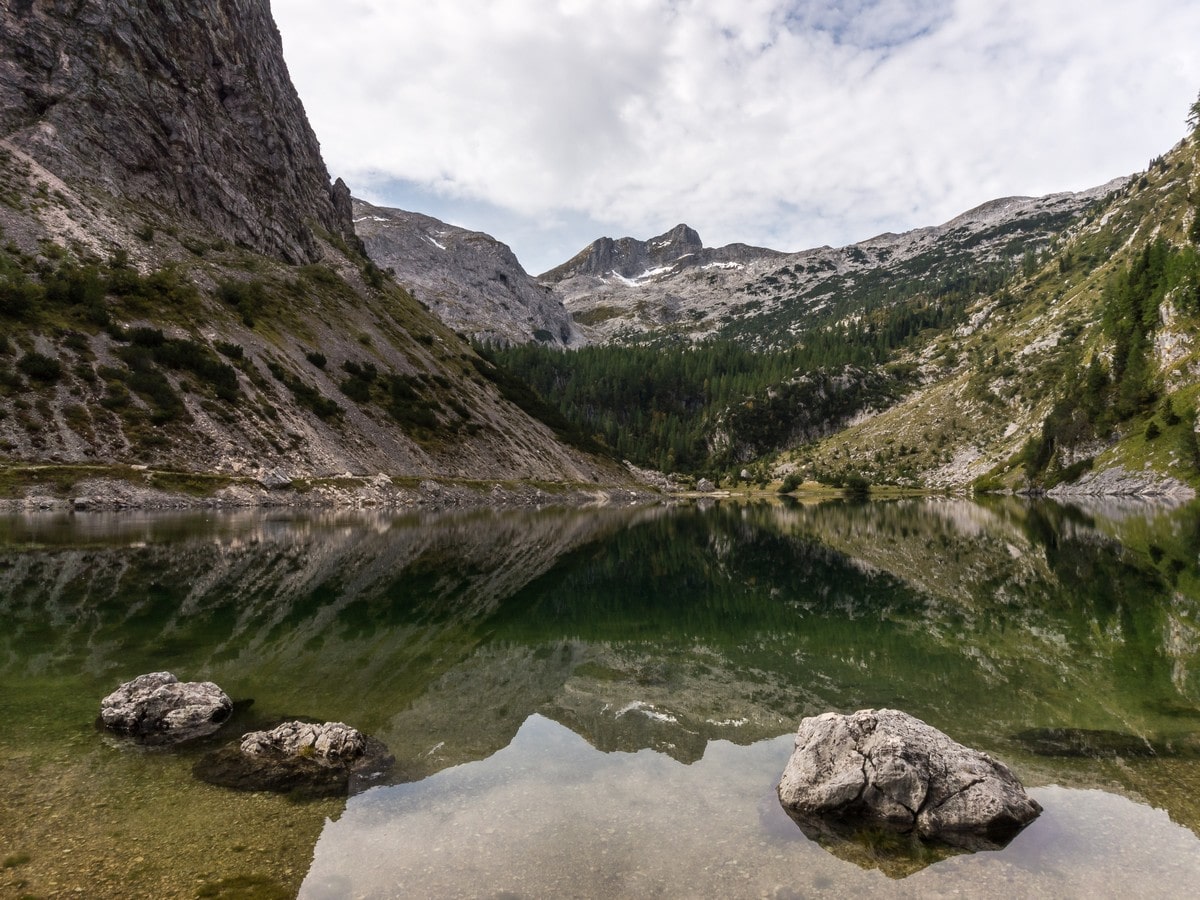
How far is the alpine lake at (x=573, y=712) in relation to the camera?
947 cm

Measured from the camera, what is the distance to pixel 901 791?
11.3m

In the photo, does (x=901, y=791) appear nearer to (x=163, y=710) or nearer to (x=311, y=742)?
(x=311, y=742)

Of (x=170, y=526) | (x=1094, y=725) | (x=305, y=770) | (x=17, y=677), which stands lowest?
(x=170, y=526)

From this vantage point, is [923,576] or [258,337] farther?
[258,337]

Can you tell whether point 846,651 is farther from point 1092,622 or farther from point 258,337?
point 258,337

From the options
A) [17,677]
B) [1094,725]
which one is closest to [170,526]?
[17,677]

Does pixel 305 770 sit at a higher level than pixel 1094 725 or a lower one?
lower

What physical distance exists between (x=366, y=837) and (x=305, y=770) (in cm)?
294

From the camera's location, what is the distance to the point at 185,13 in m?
130

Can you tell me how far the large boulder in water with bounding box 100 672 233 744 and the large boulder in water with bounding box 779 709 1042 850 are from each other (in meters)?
12.7

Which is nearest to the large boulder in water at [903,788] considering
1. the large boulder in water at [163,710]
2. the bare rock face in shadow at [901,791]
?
the bare rock face in shadow at [901,791]

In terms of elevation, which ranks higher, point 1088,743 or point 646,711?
point 1088,743

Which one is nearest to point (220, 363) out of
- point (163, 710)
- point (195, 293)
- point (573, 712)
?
point (195, 293)

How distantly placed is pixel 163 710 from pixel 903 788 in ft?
50.9
